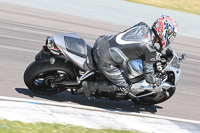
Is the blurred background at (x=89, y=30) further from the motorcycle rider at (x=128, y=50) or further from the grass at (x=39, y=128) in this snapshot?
the motorcycle rider at (x=128, y=50)

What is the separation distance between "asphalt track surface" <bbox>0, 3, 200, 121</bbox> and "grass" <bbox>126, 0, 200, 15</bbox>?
23.6 feet

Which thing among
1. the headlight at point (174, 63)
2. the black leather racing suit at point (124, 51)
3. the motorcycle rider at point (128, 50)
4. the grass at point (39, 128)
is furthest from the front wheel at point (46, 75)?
the headlight at point (174, 63)

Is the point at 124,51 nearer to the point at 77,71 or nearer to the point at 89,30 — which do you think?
the point at 77,71

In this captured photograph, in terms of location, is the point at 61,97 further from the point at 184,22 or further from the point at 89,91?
the point at 184,22

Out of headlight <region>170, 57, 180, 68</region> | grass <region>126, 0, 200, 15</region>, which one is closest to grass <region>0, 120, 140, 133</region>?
headlight <region>170, 57, 180, 68</region>

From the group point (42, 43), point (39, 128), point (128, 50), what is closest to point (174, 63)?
point (128, 50)

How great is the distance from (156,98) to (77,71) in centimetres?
167

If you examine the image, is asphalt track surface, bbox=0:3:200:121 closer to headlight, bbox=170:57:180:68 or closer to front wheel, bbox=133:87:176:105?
front wheel, bbox=133:87:176:105

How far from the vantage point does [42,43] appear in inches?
452

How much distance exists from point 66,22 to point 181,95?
724 centimetres

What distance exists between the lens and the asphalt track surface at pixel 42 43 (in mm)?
7582

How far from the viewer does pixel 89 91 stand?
22.9ft

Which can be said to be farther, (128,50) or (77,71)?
(77,71)

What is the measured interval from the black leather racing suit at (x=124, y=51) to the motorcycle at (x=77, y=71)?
15 cm
